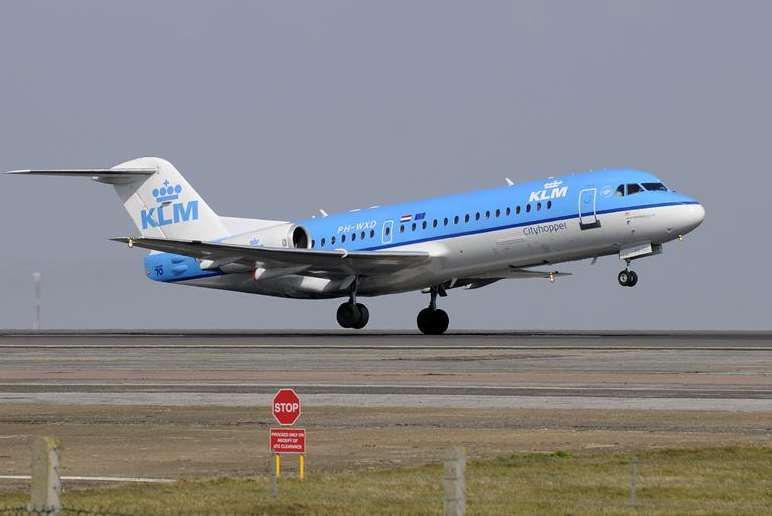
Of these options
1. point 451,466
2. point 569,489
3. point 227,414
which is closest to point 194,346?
point 227,414

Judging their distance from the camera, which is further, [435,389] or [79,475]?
[435,389]

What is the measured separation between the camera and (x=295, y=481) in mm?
18609

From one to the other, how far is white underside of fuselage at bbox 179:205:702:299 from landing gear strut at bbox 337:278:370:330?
445mm

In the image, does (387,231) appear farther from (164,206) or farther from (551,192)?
(164,206)

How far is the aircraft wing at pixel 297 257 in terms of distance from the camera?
2248 inches

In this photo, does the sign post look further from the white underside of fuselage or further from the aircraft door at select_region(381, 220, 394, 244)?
the aircraft door at select_region(381, 220, 394, 244)

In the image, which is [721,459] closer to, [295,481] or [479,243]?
[295,481]

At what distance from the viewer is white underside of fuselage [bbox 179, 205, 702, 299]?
172 ft

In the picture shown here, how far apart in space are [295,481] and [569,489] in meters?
3.37

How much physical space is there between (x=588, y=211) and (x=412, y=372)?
17.5 m

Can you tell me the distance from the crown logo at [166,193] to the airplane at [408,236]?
0.05 m

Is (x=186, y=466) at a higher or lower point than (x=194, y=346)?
lower

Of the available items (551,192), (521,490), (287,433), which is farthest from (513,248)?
(287,433)

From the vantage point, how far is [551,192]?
2140 inches
